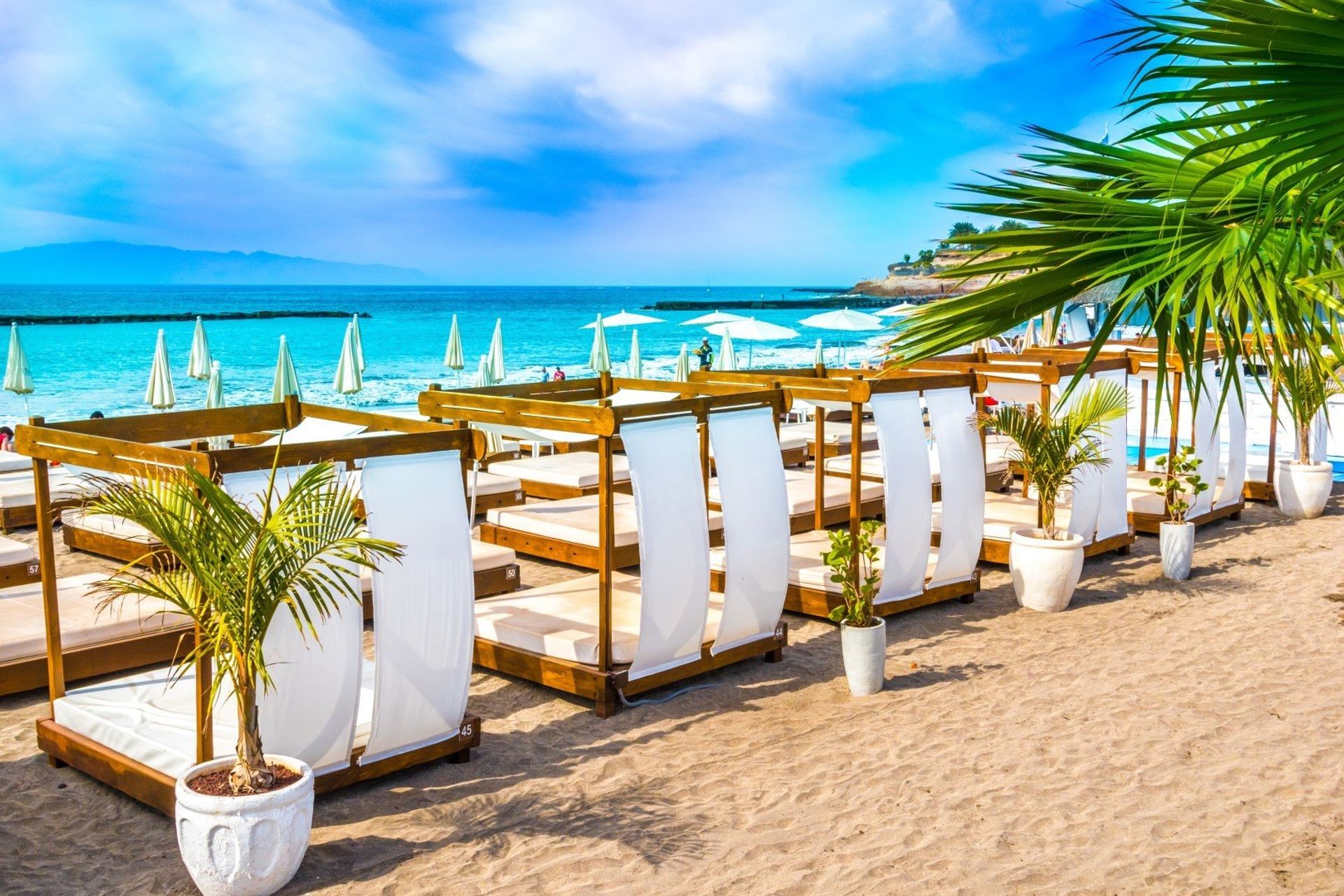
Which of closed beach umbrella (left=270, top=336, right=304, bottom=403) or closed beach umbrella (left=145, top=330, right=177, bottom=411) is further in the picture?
closed beach umbrella (left=145, top=330, right=177, bottom=411)

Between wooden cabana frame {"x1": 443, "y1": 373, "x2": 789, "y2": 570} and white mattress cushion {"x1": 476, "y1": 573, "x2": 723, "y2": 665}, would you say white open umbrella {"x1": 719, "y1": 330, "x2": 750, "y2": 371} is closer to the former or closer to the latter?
wooden cabana frame {"x1": 443, "y1": 373, "x2": 789, "y2": 570}

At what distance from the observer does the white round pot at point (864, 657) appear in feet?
19.8

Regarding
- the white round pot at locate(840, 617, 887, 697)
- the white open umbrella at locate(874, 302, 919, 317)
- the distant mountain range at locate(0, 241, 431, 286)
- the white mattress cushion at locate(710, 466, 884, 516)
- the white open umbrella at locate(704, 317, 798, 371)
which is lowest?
the white round pot at locate(840, 617, 887, 697)

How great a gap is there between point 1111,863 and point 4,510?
941 cm

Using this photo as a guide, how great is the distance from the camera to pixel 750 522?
6.32 meters

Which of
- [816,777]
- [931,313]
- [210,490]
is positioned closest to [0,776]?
[210,490]

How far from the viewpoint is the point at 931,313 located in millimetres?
3059

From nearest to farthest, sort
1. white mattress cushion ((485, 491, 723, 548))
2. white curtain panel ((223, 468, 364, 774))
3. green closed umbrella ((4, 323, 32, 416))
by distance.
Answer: white curtain panel ((223, 468, 364, 774)) < white mattress cushion ((485, 491, 723, 548)) < green closed umbrella ((4, 323, 32, 416))

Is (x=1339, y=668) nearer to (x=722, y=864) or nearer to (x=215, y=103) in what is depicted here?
(x=722, y=864)

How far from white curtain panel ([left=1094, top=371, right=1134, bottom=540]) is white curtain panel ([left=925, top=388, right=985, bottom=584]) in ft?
4.83

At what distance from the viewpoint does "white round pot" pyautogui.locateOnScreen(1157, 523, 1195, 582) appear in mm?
8625

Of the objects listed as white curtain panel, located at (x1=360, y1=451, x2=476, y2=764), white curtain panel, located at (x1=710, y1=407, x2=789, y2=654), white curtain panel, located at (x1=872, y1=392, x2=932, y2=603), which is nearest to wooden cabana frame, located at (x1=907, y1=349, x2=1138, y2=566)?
white curtain panel, located at (x1=872, y1=392, x2=932, y2=603)

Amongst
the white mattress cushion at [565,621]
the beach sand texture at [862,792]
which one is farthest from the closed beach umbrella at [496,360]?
the beach sand texture at [862,792]

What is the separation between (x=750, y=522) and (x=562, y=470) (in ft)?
16.1
